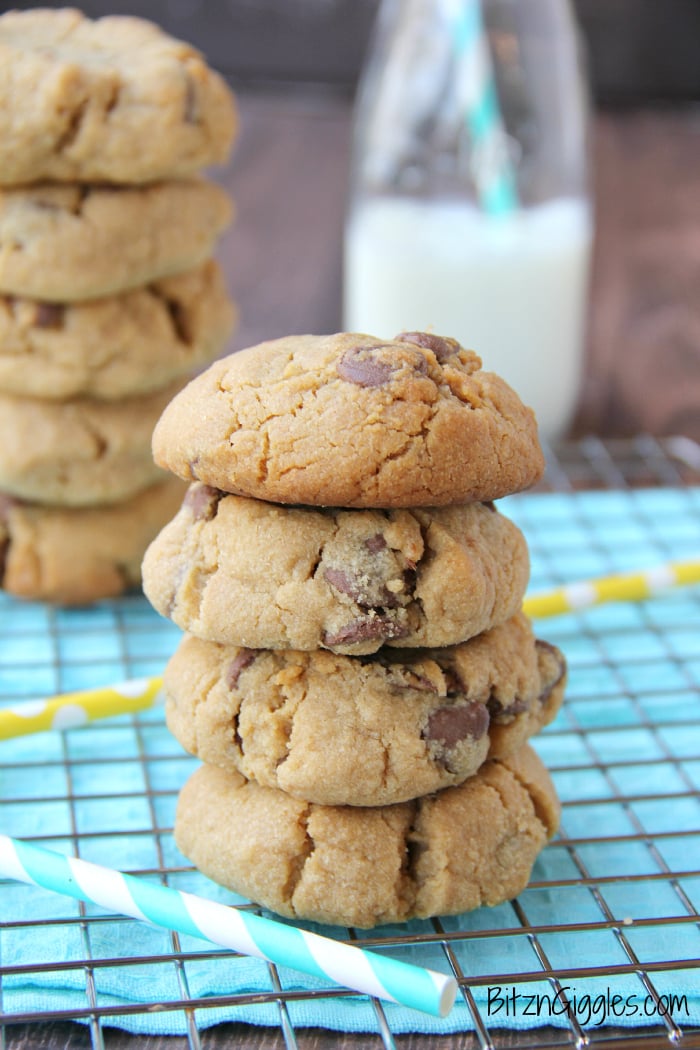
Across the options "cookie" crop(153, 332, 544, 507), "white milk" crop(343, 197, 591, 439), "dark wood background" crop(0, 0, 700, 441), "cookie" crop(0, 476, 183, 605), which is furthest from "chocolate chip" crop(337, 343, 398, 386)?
"dark wood background" crop(0, 0, 700, 441)

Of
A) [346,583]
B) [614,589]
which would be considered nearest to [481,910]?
[346,583]

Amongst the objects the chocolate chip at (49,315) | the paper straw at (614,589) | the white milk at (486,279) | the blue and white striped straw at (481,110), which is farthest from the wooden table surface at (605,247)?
the chocolate chip at (49,315)

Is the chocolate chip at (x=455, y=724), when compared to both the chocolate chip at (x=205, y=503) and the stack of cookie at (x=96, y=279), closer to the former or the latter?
the chocolate chip at (x=205, y=503)

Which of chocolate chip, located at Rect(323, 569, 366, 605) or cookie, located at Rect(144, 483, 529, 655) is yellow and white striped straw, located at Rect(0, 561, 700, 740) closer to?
cookie, located at Rect(144, 483, 529, 655)

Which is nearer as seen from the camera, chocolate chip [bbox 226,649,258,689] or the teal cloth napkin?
the teal cloth napkin

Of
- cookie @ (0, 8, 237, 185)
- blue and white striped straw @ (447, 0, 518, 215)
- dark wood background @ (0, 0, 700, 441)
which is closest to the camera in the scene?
cookie @ (0, 8, 237, 185)

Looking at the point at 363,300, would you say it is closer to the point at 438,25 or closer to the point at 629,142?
the point at 438,25
